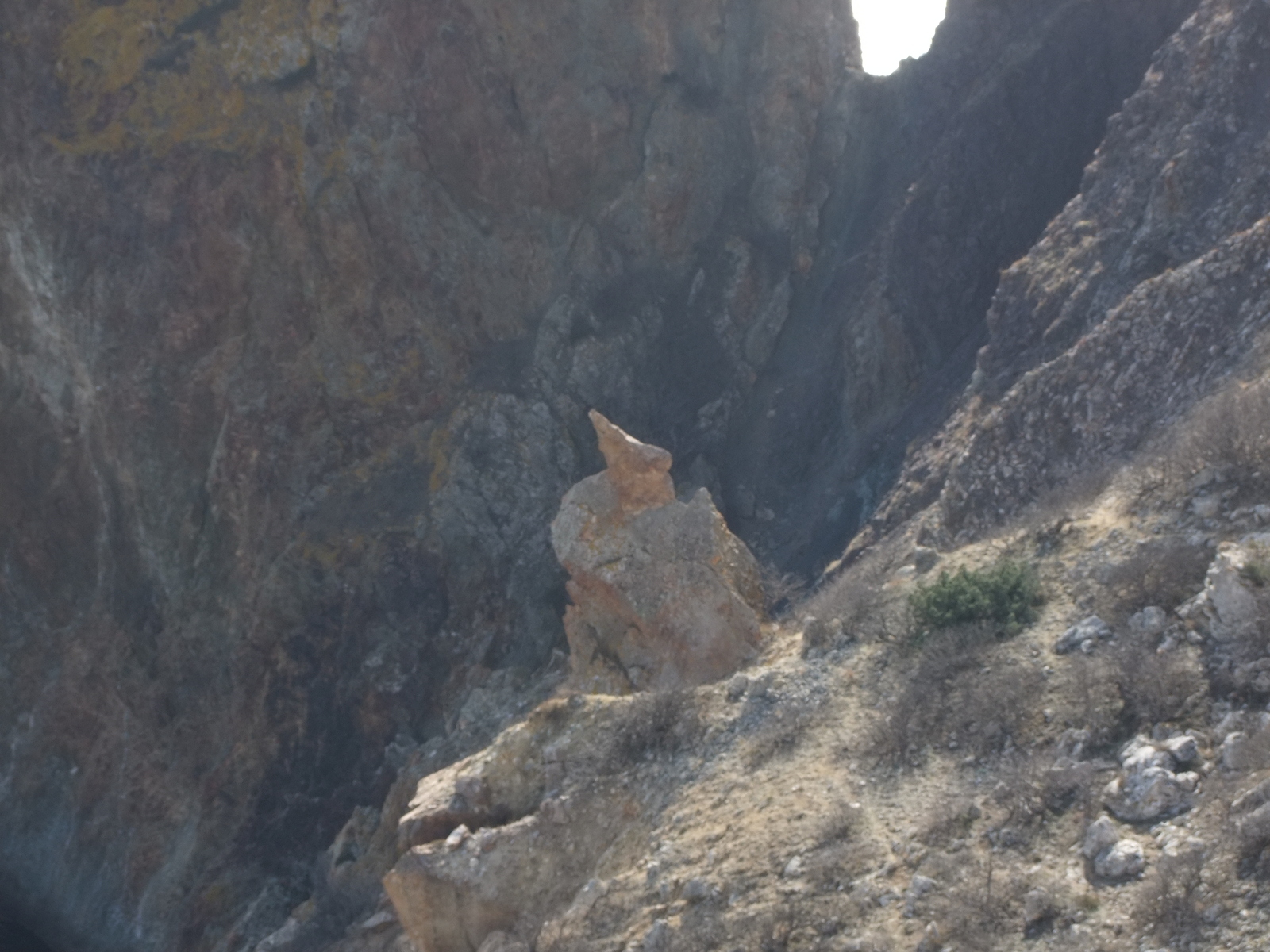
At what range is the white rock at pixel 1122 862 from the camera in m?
6.80

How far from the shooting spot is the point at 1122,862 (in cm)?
683

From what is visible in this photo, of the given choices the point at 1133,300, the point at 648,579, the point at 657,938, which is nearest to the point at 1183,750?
the point at 657,938

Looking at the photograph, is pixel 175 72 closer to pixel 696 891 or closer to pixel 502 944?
pixel 502 944

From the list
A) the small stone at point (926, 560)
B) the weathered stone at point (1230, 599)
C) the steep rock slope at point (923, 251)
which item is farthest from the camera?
the steep rock slope at point (923, 251)

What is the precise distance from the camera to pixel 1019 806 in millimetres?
7824

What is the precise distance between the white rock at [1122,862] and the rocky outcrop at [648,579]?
8583 millimetres

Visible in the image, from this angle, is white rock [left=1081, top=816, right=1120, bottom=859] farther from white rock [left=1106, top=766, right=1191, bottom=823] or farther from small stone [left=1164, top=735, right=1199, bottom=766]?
small stone [left=1164, top=735, right=1199, bottom=766]

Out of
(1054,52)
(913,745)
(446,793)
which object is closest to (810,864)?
(913,745)

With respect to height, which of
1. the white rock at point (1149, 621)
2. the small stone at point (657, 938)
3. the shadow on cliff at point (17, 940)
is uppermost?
the white rock at point (1149, 621)

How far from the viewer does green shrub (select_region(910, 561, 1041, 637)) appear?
412 inches

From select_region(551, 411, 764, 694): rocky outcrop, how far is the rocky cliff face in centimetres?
509

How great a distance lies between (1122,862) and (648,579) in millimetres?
10329

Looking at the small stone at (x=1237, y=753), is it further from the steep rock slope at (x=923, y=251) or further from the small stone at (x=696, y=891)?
the steep rock slope at (x=923, y=251)

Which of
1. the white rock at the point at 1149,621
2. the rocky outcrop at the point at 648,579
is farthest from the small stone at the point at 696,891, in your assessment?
the rocky outcrop at the point at 648,579
